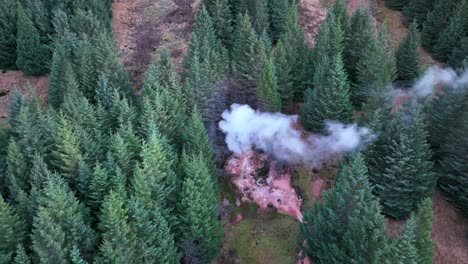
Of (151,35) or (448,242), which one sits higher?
(151,35)

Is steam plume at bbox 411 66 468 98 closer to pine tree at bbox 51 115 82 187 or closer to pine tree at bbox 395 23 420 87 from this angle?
pine tree at bbox 395 23 420 87

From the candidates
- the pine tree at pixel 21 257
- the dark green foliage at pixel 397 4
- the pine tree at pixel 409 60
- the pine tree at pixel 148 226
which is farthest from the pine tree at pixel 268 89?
the dark green foliage at pixel 397 4

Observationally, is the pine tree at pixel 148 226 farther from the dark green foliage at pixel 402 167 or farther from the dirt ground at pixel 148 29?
the dirt ground at pixel 148 29

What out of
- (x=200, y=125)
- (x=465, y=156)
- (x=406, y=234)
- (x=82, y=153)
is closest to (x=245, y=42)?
(x=200, y=125)

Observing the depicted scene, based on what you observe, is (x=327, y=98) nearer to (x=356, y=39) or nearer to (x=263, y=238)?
(x=356, y=39)

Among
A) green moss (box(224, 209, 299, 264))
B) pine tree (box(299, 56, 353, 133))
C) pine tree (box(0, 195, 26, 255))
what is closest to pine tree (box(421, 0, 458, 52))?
pine tree (box(299, 56, 353, 133))

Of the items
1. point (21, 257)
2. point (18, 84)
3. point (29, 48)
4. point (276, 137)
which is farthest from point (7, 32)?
point (276, 137)

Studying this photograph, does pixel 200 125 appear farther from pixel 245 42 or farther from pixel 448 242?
pixel 448 242
